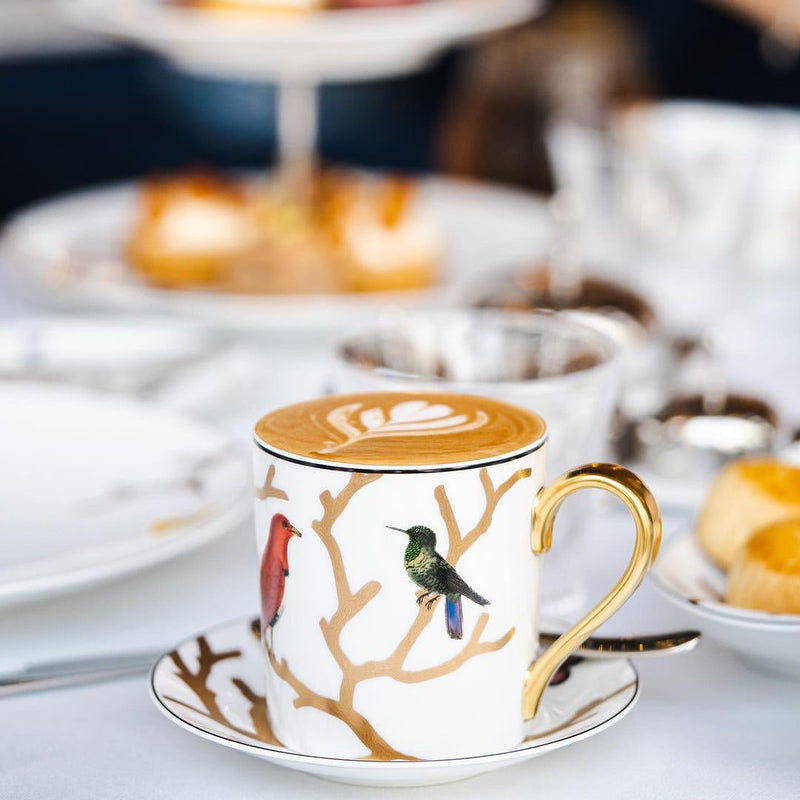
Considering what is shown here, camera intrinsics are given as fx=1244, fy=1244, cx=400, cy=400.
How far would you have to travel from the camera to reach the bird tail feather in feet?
1.08

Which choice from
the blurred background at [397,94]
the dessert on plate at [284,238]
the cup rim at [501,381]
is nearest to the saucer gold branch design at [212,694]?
the cup rim at [501,381]

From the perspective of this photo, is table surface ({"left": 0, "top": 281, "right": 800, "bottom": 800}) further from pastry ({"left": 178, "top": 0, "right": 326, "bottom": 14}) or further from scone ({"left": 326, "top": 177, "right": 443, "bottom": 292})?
pastry ({"left": 178, "top": 0, "right": 326, "bottom": 14})

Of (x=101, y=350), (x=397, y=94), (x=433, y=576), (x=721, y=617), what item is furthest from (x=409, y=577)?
(x=397, y=94)

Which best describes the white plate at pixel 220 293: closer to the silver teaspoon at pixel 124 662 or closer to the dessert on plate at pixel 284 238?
the dessert on plate at pixel 284 238

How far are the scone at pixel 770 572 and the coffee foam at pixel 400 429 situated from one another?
0.09m

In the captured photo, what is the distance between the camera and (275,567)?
0.34 metres

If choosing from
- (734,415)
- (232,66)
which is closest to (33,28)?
(232,66)

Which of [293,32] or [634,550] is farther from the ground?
[293,32]

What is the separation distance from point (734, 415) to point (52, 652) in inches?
12.4

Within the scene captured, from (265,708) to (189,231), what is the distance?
0.61 meters

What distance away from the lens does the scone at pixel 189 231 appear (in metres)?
0.90

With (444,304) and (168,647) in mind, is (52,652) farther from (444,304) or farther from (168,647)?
(444,304)

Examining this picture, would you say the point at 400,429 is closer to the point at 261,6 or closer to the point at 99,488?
the point at 99,488

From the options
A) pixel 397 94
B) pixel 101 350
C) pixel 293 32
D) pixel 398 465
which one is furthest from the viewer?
pixel 397 94
